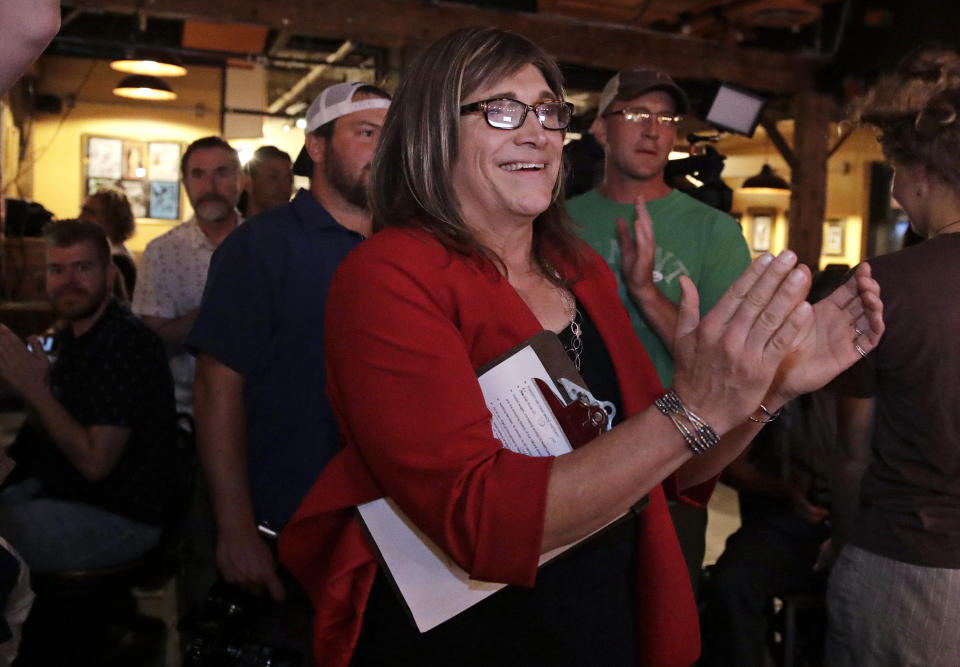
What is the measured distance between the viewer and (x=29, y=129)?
1009 cm

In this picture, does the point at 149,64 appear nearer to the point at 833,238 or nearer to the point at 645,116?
the point at 645,116

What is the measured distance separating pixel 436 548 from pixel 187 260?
2.71 metres

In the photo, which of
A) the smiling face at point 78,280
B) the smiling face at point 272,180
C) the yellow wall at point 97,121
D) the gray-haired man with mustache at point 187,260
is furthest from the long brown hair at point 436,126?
the yellow wall at point 97,121

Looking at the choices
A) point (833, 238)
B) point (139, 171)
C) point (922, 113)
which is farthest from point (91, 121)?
point (922, 113)

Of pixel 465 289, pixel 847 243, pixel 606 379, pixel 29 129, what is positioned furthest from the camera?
pixel 847 243

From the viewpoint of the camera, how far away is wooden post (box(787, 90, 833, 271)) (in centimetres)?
801

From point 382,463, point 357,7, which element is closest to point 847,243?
point 357,7

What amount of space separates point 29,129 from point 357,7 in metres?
5.25

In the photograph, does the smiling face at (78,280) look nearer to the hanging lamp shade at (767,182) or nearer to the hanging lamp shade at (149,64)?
the hanging lamp shade at (149,64)

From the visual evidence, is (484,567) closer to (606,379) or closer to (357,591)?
(357,591)

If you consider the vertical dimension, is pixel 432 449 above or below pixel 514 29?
below

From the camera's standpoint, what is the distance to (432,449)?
1.08m

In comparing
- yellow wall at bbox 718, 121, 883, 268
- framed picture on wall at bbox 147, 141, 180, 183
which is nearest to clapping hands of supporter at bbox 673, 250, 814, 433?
yellow wall at bbox 718, 121, 883, 268

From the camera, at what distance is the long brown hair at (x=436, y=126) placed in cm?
131
